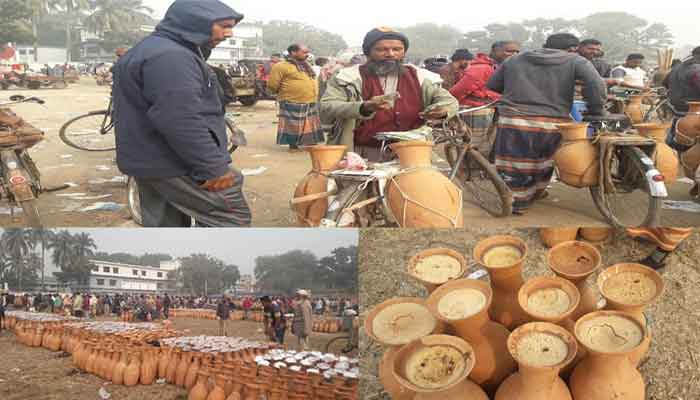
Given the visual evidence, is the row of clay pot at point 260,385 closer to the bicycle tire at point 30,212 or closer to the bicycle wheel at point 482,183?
the bicycle tire at point 30,212

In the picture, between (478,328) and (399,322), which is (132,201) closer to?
(399,322)

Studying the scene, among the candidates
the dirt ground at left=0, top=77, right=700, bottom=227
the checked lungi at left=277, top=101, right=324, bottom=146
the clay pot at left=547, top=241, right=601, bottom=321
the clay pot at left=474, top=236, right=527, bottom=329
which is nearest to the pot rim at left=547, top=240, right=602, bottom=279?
the clay pot at left=547, top=241, right=601, bottom=321

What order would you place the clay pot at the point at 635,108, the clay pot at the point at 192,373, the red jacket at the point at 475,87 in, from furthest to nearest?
the clay pot at the point at 635,108 → the red jacket at the point at 475,87 → the clay pot at the point at 192,373

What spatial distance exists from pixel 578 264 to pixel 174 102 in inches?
64.4

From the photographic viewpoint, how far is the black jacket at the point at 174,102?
7.19 ft

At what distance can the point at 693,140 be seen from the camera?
17.0 feet

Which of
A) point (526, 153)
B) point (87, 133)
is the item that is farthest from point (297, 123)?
point (526, 153)

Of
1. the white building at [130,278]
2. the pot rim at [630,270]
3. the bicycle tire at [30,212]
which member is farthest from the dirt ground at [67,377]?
the bicycle tire at [30,212]

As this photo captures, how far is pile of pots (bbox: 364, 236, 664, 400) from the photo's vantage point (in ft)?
A: 5.18

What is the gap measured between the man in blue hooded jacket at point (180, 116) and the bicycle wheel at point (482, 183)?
2.61 m

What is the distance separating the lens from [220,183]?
8.25 ft

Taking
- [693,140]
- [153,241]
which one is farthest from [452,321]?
[693,140]

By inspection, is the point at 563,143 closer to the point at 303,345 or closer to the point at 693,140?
the point at 693,140

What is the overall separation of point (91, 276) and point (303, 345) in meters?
0.84
